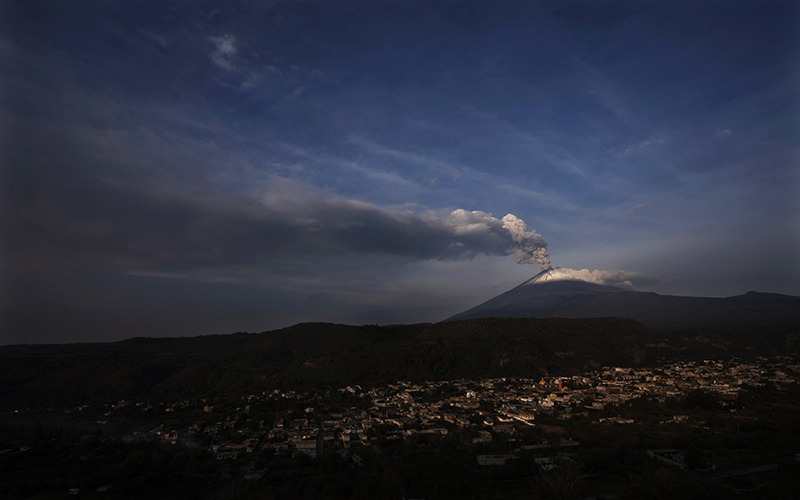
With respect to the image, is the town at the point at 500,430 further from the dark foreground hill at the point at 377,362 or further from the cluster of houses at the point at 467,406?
the dark foreground hill at the point at 377,362

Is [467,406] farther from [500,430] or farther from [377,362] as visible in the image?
[377,362]

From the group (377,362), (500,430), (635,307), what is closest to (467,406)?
(500,430)

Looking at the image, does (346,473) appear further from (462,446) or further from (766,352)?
(766,352)

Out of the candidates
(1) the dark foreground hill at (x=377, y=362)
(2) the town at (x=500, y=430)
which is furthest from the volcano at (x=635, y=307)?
(2) the town at (x=500, y=430)

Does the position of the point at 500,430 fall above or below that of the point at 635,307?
below

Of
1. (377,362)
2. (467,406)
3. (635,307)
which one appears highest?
(635,307)

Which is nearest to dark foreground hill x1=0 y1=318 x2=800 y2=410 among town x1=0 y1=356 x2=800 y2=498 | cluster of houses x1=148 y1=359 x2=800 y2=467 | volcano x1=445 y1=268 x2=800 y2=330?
cluster of houses x1=148 y1=359 x2=800 y2=467

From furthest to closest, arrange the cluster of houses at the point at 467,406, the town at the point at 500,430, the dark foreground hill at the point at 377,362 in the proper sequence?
1. the dark foreground hill at the point at 377,362
2. the cluster of houses at the point at 467,406
3. the town at the point at 500,430

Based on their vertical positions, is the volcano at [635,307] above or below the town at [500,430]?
above
